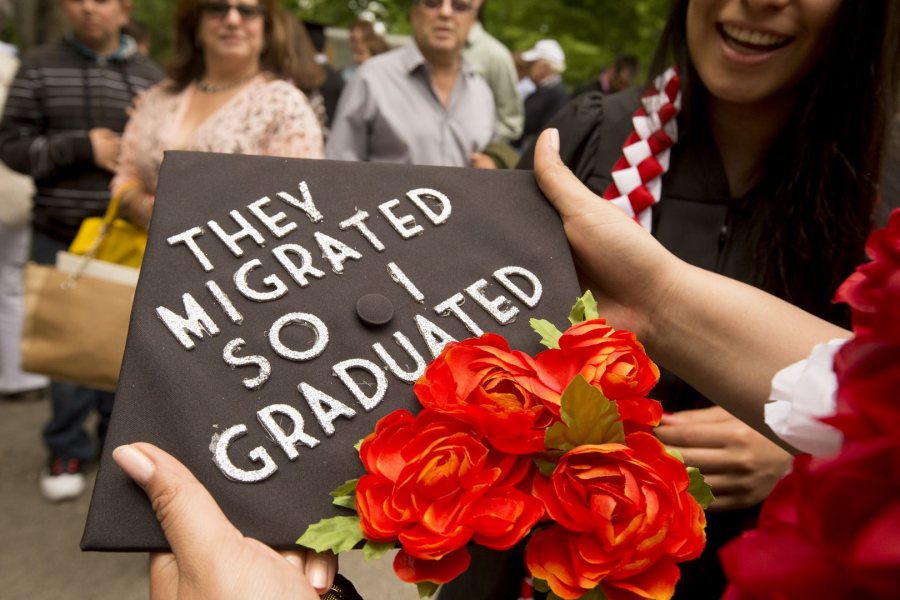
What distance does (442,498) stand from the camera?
2.79ft

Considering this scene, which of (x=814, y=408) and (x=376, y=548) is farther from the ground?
(x=814, y=408)

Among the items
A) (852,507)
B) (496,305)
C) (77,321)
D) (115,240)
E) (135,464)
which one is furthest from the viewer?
(115,240)

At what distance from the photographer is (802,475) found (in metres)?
0.58

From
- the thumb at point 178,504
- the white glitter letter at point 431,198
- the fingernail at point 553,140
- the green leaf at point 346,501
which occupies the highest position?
the fingernail at point 553,140

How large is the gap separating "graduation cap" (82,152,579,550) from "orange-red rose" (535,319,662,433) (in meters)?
0.18

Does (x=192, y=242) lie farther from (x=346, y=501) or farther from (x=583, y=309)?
(x=583, y=309)

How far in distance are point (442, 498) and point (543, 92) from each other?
650cm

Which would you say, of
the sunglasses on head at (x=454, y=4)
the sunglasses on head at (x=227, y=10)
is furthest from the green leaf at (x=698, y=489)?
the sunglasses on head at (x=454, y=4)

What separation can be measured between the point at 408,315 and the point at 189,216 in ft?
1.23

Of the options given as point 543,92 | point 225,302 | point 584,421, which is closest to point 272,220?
point 225,302

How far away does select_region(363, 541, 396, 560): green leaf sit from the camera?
2.82ft

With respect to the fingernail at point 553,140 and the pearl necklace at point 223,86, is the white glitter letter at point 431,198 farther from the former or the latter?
the pearl necklace at point 223,86

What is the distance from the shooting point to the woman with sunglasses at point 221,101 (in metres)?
2.52

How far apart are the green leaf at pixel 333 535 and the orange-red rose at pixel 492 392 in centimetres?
18
